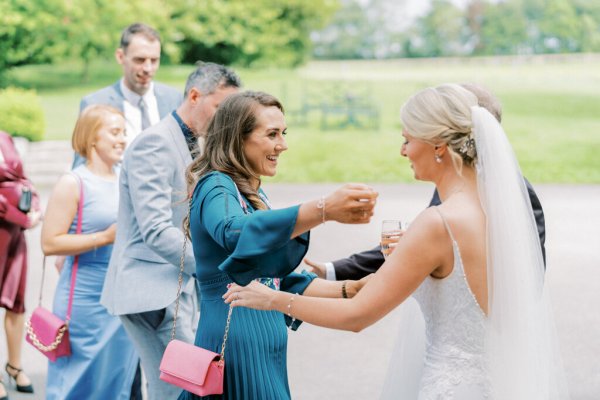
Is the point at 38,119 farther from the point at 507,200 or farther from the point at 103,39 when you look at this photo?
the point at 507,200

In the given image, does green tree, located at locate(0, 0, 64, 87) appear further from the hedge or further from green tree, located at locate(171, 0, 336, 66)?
the hedge

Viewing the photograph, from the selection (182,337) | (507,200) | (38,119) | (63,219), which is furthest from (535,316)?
(38,119)

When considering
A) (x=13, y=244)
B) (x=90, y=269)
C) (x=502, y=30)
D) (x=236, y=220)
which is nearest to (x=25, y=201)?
(x=13, y=244)

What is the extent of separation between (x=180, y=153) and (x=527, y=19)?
27.7 m

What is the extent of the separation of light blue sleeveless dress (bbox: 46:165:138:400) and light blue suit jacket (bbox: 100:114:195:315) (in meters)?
0.78

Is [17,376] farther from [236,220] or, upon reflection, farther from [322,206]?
[322,206]

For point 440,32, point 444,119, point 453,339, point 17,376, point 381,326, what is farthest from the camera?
point 440,32

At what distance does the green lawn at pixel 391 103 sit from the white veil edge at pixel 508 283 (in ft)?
61.9

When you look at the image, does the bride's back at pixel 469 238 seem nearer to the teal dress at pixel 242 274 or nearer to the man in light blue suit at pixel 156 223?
the teal dress at pixel 242 274

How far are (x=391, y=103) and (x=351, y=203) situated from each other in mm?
26476

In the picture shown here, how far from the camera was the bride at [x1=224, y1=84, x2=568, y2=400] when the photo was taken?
3.27m

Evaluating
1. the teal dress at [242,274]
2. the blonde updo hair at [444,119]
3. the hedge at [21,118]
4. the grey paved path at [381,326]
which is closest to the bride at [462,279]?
the blonde updo hair at [444,119]

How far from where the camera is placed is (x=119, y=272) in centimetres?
495

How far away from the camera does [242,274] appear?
3248 mm
